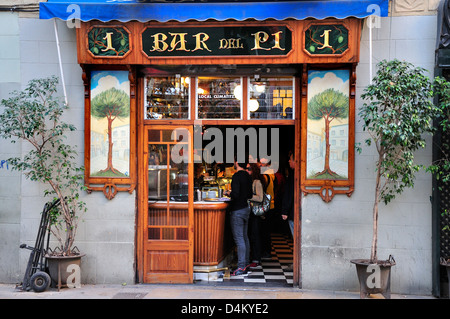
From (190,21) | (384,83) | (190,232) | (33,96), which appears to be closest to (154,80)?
(190,21)

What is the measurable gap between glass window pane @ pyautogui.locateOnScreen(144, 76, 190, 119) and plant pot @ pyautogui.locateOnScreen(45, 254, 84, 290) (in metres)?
2.56

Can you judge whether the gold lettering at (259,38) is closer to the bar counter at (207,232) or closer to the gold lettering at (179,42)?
the gold lettering at (179,42)

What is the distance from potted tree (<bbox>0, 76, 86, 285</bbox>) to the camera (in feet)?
24.2

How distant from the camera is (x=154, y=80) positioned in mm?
8148

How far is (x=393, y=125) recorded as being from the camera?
21.4 ft

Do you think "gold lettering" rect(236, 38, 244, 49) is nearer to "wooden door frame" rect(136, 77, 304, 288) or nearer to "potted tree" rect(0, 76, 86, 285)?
"wooden door frame" rect(136, 77, 304, 288)

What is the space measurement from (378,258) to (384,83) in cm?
273

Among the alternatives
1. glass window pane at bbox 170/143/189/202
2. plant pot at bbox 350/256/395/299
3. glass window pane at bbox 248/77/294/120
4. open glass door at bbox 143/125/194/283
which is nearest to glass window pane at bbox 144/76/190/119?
open glass door at bbox 143/125/194/283

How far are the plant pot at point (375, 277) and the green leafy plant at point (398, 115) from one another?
Answer: 0.16 metres

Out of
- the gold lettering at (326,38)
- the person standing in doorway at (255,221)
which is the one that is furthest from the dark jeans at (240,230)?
the gold lettering at (326,38)

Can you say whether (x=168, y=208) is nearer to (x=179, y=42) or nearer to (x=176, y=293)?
(x=176, y=293)

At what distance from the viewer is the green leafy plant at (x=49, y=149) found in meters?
7.36

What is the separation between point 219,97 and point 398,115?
2867 mm

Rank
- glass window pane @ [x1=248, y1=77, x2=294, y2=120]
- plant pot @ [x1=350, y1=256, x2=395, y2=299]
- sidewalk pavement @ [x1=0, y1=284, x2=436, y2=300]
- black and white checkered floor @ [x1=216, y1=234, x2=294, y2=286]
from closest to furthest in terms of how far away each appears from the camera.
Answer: plant pot @ [x1=350, y1=256, x2=395, y2=299] → sidewalk pavement @ [x1=0, y1=284, x2=436, y2=300] → glass window pane @ [x1=248, y1=77, x2=294, y2=120] → black and white checkered floor @ [x1=216, y1=234, x2=294, y2=286]
